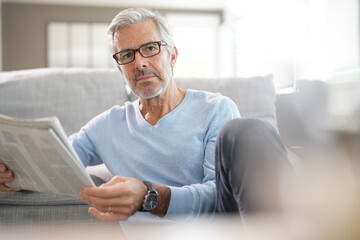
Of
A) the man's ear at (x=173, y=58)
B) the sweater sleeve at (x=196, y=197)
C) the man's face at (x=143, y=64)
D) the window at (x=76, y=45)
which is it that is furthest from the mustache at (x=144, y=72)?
the window at (x=76, y=45)

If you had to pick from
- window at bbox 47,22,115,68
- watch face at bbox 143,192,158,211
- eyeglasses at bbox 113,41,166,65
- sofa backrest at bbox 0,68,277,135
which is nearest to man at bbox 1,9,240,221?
eyeglasses at bbox 113,41,166,65

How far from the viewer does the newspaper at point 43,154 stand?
2.10ft

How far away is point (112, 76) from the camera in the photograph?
5.33ft

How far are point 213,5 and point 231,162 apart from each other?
603 centimetres

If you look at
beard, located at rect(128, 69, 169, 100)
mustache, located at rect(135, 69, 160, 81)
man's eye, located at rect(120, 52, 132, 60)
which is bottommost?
beard, located at rect(128, 69, 169, 100)

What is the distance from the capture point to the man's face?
106 centimetres

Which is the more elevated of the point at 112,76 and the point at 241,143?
the point at 112,76

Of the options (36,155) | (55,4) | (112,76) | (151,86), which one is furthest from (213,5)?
(36,155)

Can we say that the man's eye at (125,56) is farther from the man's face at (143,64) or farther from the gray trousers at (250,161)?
the gray trousers at (250,161)

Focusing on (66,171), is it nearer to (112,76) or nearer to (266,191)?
(266,191)

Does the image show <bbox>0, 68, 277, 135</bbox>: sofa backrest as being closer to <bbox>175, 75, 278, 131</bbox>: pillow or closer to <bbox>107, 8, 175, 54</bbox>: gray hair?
<bbox>175, 75, 278, 131</bbox>: pillow

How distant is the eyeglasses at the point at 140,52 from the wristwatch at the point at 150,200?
1.35 ft

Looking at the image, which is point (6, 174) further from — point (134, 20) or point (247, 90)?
point (247, 90)

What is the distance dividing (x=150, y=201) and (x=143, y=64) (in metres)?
0.42
